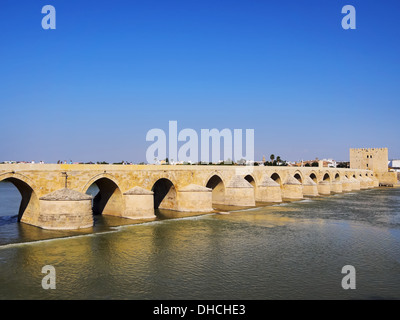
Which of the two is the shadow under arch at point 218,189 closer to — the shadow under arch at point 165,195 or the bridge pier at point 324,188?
the shadow under arch at point 165,195

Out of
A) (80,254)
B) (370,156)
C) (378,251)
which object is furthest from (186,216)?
(370,156)

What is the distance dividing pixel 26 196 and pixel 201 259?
1115cm

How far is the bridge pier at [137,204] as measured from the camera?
2097 centimetres

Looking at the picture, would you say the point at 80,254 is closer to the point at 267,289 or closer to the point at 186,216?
the point at 267,289

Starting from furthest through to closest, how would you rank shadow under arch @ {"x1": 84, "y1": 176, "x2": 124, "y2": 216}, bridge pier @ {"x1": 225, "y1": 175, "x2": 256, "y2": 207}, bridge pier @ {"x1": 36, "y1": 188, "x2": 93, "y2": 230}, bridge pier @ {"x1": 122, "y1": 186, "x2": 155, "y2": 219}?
bridge pier @ {"x1": 225, "y1": 175, "x2": 256, "y2": 207} < shadow under arch @ {"x1": 84, "y1": 176, "x2": 124, "y2": 216} < bridge pier @ {"x1": 122, "y1": 186, "x2": 155, "y2": 219} < bridge pier @ {"x1": 36, "y1": 188, "x2": 93, "y2": 230}

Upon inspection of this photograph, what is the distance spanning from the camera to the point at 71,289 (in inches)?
392

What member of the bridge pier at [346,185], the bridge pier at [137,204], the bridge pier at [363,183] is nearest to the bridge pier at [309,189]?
the bridge pier at [346,185]

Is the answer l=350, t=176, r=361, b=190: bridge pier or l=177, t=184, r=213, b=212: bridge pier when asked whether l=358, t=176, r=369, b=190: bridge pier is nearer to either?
l=350, t=176, r=361, b=190: bridge pier

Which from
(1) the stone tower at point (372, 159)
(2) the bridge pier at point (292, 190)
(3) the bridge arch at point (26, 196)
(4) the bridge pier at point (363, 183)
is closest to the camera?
(3) the bridge arch at point (26, 196)

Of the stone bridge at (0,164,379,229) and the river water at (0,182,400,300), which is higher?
the stone bridge at (0,164,379,229)

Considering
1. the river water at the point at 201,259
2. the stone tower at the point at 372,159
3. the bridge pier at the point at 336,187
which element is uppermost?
the stone tower at the point at 372,159

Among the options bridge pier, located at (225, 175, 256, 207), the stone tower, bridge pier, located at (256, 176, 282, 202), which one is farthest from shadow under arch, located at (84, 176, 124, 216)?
the stone tower

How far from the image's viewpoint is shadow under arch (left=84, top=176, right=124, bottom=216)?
2137 centimetres
